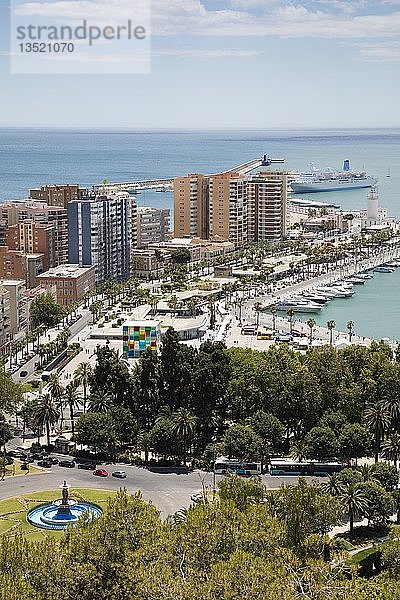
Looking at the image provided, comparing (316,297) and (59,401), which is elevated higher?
(316,297)

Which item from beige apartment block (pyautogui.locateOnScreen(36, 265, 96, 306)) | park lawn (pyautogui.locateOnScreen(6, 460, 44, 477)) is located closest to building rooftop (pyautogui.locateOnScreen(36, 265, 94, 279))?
beige apartment block (pyautogui.locateOnScreen(36, 265, 96, 306))

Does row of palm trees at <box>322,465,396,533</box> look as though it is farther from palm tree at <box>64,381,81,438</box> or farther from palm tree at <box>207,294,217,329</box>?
palm tree at <box>207,294,217,329</box>

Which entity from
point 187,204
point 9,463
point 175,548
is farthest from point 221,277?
point 175,548

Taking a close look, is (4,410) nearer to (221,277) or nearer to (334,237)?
(221,277)

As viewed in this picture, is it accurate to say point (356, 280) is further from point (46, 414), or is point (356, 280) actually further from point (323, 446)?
point (46, 414)

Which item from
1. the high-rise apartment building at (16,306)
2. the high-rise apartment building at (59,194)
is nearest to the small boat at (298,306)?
the high-rise apartment building at (16,306)

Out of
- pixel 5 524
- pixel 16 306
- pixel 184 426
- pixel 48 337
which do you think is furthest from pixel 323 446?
pixel 16 306
